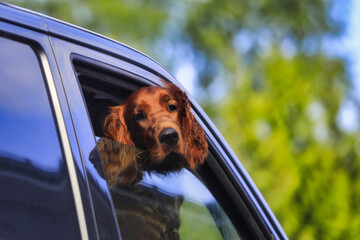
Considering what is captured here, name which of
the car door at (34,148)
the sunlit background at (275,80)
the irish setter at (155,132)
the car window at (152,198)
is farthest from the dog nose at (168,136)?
the sunlit background at (275,80)

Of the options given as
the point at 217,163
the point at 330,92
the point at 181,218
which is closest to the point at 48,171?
the point at 181,218

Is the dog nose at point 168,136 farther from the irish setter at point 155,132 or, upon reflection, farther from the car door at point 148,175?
the car door at point 148,175

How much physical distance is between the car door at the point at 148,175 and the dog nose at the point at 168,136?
0.36ft

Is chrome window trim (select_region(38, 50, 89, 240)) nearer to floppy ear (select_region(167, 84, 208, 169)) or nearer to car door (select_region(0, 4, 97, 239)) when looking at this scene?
car door (select_region(0, 4, 97, 239))

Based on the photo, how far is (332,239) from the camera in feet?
33.6

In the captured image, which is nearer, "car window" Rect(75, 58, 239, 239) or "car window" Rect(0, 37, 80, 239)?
"car window" Rect(0, 37, 80, 239)

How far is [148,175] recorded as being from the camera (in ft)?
6.31

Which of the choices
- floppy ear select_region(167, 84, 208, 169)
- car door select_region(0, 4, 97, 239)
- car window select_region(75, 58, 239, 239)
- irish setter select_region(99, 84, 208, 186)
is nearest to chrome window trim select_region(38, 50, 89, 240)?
car door select_region(0, 4, 97, 239)

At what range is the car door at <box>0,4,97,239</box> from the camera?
1.27 m

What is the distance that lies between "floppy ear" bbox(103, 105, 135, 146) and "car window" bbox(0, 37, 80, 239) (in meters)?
0.49

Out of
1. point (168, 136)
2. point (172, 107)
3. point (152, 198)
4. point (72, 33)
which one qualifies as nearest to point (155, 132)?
point (168, 136)

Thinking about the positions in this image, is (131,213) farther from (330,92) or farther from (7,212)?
(330,92)

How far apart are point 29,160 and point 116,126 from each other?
2.04 ft

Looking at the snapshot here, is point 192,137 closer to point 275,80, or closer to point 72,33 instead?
point 72,33
